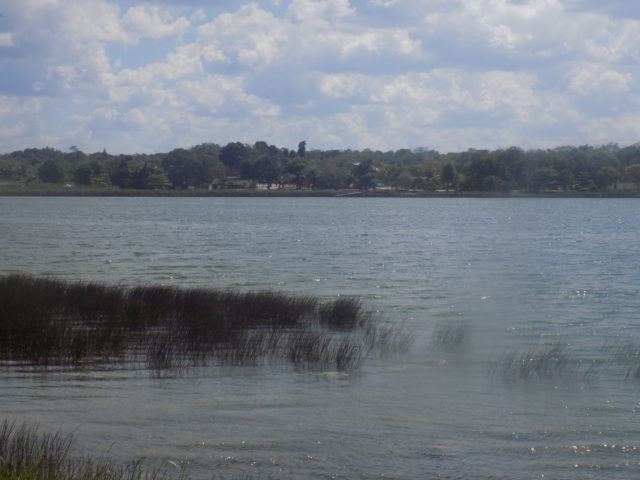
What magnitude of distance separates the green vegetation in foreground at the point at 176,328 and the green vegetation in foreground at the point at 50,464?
496cm

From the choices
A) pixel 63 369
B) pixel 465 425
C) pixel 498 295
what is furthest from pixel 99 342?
pixel 498 295

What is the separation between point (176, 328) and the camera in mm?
18312

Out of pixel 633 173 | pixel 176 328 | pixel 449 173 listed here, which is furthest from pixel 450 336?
pixel 449 173

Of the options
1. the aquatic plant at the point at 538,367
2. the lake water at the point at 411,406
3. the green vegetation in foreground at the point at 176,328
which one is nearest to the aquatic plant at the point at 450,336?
the lake water at the point at 411,406

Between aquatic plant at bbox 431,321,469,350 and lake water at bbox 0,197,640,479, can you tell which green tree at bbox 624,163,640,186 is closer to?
lake water at bbox 0,197,640,479

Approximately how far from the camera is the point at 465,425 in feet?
41.4

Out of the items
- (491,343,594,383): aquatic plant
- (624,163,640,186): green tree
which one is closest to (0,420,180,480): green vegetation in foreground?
(491,343,594,383): aquatic plant

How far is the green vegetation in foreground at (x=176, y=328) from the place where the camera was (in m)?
16.1

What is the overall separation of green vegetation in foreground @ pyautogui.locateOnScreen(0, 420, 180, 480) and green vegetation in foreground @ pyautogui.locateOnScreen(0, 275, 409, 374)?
4.96 meters

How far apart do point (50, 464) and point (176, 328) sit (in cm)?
944

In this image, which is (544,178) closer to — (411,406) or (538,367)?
(538,367)

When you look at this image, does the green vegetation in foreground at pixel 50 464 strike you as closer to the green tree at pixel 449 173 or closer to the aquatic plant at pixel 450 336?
the aquatic plant at pixel 450 336

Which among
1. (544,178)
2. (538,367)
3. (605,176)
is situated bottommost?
(538,367)

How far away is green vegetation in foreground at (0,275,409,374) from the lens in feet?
52.9
